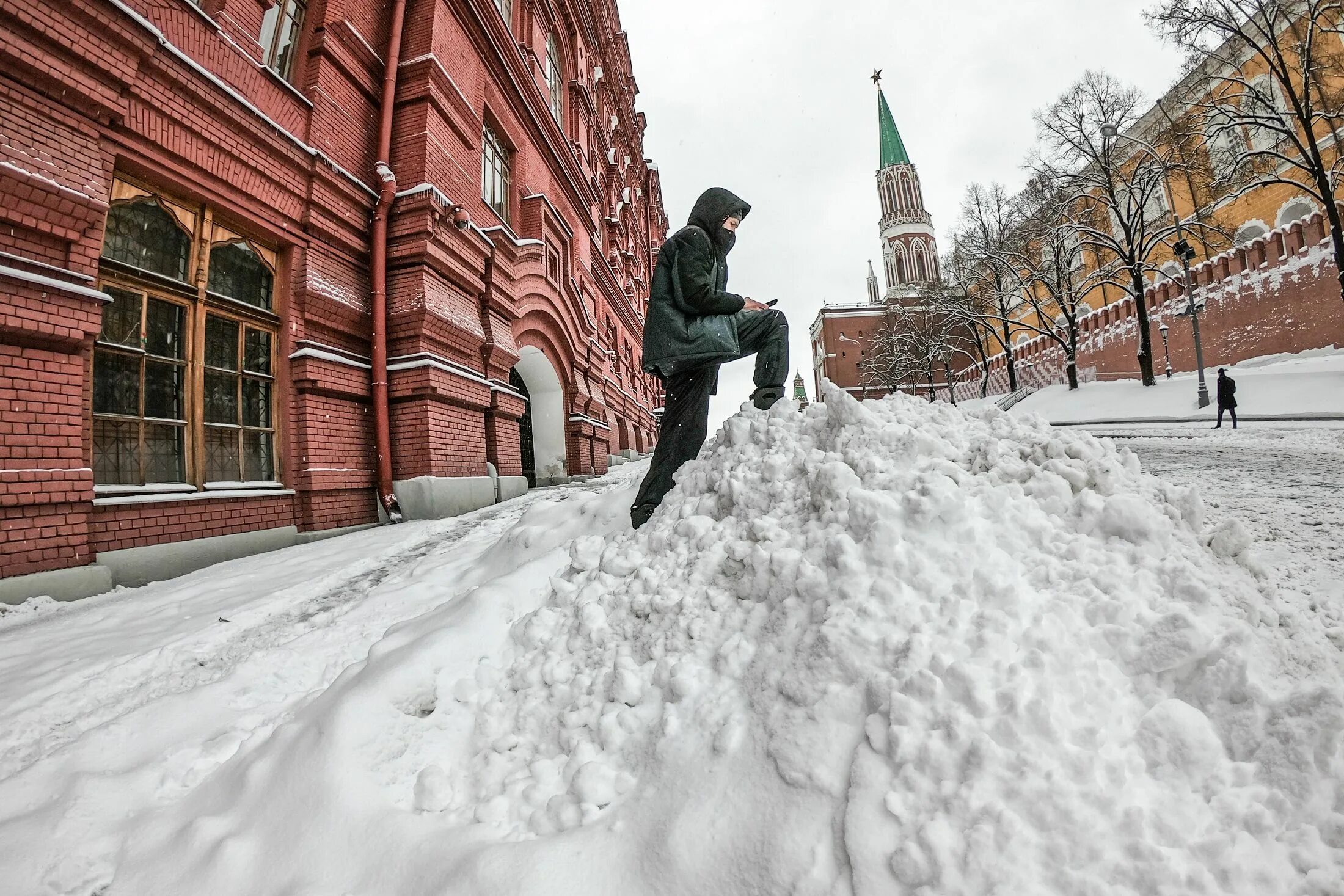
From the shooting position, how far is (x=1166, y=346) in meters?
20.7

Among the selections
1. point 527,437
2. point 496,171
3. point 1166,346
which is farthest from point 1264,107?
point 527,437

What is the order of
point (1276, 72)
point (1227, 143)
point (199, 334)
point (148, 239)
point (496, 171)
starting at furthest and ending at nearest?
point (1227, 143) < point (1276, 72) < point (496, 171) < point (199, 334) < point (148, 239)

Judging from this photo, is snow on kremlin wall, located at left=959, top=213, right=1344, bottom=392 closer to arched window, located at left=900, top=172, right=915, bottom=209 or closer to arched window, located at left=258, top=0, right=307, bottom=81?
arched window, located at left=258, top=0, right=307, bottom=81

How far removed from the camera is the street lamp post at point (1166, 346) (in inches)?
812

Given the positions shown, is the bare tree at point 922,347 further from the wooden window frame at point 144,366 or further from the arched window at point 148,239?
the wooden window frame at point 144,366

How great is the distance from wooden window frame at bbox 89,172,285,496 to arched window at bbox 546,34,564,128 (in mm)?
7284

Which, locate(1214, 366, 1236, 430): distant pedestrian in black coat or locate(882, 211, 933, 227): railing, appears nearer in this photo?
locate(1214, 366, 1236, 430): distant pedestrian in black coat

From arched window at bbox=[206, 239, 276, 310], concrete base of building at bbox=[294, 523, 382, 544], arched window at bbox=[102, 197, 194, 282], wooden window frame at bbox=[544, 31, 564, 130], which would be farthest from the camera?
wooden window frame at bbox=[544, 31, 564, 130]

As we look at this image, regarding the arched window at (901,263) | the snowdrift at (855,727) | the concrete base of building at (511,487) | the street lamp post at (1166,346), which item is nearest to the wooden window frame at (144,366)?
the concrete base of building at (511,487)

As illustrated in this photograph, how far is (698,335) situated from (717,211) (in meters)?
0.72

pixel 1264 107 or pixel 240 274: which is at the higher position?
pixel 1264 107

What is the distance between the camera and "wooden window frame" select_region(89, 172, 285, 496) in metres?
3.59

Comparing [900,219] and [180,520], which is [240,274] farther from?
[900,219]

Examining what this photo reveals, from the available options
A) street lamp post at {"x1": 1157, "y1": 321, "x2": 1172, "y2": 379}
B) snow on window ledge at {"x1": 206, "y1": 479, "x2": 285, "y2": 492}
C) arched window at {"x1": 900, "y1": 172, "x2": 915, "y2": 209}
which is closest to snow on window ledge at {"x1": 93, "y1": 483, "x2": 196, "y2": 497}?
snow on window ledge at {"x1": 206, "y1": 479, "x2": 285, "y2": 492}
